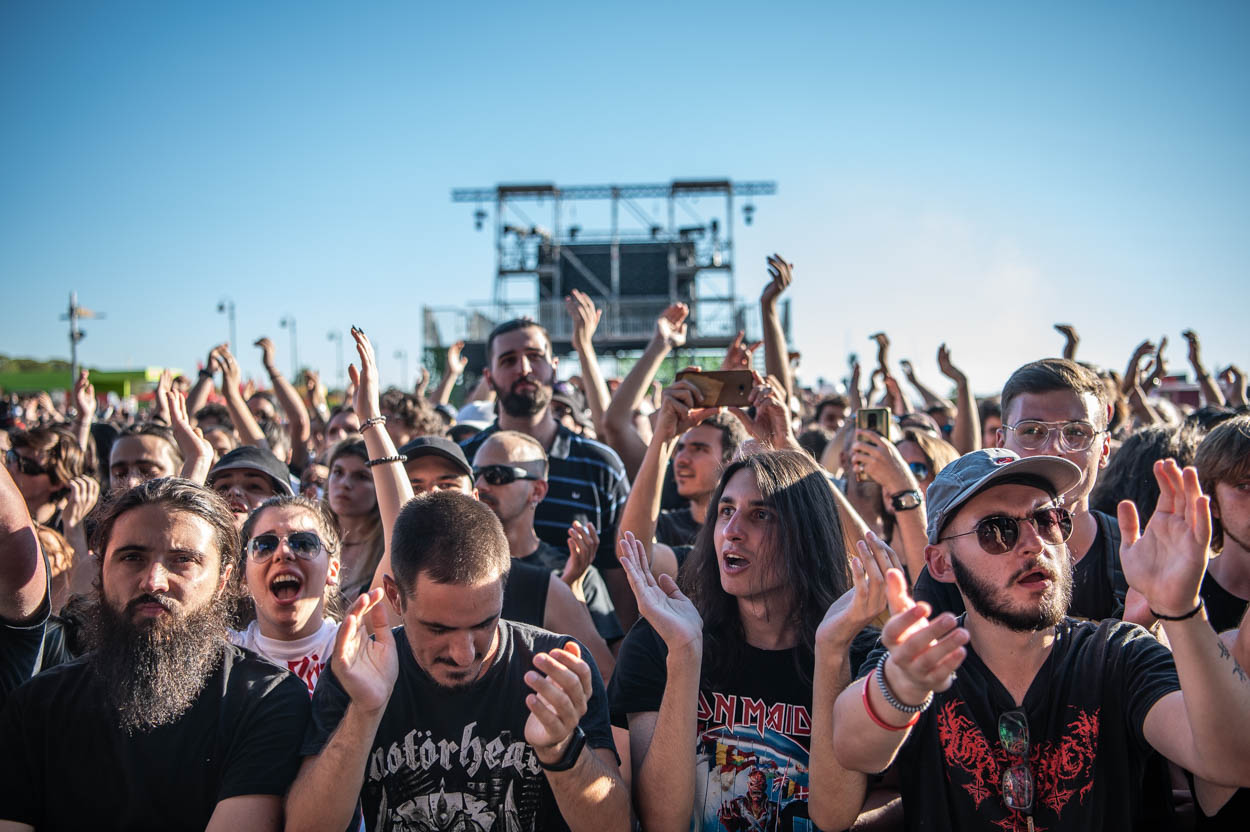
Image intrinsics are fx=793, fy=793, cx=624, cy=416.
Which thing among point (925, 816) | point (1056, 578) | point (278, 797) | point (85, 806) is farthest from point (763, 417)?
point (85, 806)

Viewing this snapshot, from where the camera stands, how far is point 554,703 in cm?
207

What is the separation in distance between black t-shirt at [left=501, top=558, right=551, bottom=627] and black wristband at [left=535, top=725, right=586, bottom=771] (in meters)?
0.97

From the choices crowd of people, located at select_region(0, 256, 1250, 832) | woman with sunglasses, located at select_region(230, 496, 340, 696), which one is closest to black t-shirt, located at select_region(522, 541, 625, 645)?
crowd of people, located at select_region(0, 256, 1250, 832)

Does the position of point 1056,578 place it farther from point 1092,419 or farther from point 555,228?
point 555,228

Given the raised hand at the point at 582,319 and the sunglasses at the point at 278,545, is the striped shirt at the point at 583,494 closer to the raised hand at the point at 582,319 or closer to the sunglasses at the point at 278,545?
the raised hand at the point at 582,319

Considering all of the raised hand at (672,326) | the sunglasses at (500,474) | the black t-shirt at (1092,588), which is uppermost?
the raised hand at (672,326)

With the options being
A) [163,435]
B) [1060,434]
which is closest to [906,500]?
[1060,434]

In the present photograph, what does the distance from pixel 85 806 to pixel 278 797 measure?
19.5 inches

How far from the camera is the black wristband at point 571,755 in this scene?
2.13 m

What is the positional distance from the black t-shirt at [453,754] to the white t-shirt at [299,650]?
2.01ft

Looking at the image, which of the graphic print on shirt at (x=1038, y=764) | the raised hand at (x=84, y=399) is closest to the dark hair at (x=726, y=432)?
the graphic print on shirt at (x=1038, y=764)

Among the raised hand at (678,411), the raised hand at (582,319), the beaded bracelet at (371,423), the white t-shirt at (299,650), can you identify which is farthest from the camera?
the raised hand at (582,319)

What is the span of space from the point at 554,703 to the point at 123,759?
1212 millimetres

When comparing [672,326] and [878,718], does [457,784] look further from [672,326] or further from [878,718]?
[672,326]
